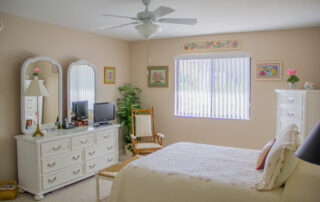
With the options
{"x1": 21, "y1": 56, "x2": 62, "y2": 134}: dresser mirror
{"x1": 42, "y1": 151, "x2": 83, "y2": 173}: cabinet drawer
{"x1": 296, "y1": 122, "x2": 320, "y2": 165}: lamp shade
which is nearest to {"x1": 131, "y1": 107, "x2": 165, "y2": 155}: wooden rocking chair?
{"x1": 42, "y1": 151, "x2": 83, "y2": 173}: cabinet drawer

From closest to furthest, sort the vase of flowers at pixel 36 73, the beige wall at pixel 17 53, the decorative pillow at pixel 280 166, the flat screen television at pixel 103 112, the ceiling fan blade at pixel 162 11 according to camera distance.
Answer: the decorative pillow at pixel 280 166, the ceiling fan blade at pixel 162 11, the beige wall at pixel 17 53, the vase of flowers at pixel 36 73, the flat screen television at pixel 103 112

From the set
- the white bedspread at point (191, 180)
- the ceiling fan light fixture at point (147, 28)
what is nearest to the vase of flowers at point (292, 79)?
the white bedspread at point (191, 180)

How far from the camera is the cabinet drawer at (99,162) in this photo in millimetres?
4145

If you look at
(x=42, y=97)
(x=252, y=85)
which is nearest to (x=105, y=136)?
(x=42, y=97)

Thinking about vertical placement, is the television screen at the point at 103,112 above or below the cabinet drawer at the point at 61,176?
above

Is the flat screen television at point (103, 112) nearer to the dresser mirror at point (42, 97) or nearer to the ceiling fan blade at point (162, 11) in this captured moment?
the dresser mirror at point (42, 97)

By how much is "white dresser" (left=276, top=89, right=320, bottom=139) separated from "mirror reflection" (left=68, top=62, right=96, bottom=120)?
11.2 feet

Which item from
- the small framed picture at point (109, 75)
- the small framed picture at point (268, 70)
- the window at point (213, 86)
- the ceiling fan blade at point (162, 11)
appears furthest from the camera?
the small framed picture at point (109, 75)

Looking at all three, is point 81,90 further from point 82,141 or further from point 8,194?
point 8,194

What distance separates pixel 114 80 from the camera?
17.8 ft

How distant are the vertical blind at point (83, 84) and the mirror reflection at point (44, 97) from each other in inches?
13.5

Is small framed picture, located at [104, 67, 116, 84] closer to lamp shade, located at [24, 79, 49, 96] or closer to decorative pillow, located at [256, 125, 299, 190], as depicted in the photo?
lamp shade, located at [24, 79, 49, 96]

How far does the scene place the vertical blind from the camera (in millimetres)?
4434

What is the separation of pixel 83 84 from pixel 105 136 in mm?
1036
